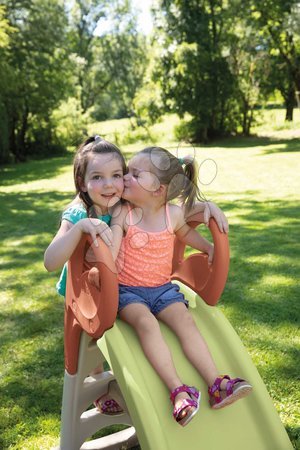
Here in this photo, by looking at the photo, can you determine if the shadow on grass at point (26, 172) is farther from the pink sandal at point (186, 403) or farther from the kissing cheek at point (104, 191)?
the pink sandal at point (186, 403)

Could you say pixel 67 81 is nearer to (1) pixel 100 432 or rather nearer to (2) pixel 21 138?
(2) pixel 21 138

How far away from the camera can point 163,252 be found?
6.72 ft

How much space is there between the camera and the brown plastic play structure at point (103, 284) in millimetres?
1693

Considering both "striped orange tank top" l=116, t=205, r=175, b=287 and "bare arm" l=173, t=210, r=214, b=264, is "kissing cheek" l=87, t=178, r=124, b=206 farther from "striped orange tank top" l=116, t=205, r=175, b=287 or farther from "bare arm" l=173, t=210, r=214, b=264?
"bare arm" l=173, t=210, r=214, b=264

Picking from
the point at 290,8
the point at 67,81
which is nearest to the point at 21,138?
the point at 67,81

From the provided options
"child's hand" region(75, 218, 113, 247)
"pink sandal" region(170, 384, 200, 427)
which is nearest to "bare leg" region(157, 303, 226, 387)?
"pink sandal" region(170, 384, 200, 427)

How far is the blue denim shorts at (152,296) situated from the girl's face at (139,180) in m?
0.38

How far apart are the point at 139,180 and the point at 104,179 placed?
0.14 meters

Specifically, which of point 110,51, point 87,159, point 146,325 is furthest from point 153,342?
point 110,51

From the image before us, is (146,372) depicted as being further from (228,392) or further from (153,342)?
(228,392)

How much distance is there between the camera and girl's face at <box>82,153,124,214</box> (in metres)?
Answer: 1.87

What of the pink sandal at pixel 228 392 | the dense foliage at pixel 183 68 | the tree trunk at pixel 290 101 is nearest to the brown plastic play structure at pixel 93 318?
the pink sandal at pixel 228 392

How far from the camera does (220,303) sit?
3.76 m

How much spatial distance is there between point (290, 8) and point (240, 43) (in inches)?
146
